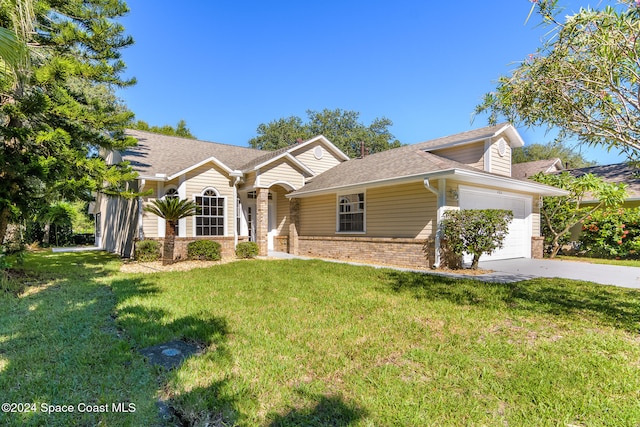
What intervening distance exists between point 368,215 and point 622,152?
783cm

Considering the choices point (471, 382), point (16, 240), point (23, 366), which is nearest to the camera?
point (471, 382)

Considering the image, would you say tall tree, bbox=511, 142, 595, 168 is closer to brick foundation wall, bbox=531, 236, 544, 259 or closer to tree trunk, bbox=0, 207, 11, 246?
brick foundation wall, bbox=531, 236, 544, 259

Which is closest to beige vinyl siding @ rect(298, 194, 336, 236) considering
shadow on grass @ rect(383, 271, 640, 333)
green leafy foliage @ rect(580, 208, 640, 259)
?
shadow on grass @ rect(383, 271, 640, 333)

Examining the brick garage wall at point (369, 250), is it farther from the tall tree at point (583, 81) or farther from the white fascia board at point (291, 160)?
the tall tree at point (583, 81)

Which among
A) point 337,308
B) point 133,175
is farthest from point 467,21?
point 133,175

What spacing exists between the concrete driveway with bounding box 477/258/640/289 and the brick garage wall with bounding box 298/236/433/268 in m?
2.11

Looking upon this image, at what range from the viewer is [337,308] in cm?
534

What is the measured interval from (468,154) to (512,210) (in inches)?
108

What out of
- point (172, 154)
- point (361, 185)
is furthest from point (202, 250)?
point (361, 185)

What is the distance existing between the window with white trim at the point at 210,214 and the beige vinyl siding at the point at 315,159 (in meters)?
4.66

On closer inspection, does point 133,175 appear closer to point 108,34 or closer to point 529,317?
point 108,34

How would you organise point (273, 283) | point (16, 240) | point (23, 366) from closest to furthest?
point (23, 366), point (273, 283), point (16, 240)

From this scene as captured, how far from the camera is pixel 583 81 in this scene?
430 centimetres

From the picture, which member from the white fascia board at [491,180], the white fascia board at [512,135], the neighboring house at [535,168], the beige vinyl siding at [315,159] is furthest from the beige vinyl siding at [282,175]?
the neighboring house at [535,168]
